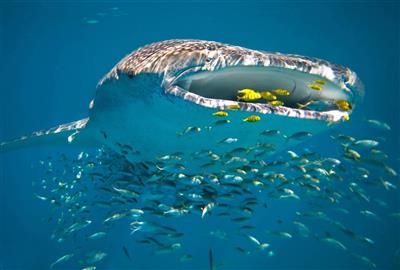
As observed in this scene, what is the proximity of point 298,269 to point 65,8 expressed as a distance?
2574 centimetres

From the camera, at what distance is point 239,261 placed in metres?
32.7

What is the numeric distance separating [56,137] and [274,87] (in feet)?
18.3

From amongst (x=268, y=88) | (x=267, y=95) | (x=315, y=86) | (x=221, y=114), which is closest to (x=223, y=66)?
(x=221, y=114)

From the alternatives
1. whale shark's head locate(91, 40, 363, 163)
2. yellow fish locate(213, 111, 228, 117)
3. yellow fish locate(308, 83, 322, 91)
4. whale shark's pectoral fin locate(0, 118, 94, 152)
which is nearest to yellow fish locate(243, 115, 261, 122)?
whale shark's head locate(91, 40, 363, 163)

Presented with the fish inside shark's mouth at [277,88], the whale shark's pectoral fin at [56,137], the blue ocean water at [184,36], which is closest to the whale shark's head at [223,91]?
the fish inside shark's mouth at [277,88]

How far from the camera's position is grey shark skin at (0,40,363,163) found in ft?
12.7

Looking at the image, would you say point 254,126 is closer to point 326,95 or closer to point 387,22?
point 326,95

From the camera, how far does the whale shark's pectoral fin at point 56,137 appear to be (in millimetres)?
7371

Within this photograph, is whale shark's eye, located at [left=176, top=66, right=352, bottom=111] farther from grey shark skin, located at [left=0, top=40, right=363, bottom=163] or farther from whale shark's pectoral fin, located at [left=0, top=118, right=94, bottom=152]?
whale shark's pectoral fin, located at [left=0, top=118, right=94, bottom=152]

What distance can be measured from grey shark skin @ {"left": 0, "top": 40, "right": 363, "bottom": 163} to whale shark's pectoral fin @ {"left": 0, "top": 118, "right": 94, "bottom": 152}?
1917 mm

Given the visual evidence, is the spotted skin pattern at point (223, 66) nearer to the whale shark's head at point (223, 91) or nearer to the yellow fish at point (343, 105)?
the whale shark's head at point (223, 91)

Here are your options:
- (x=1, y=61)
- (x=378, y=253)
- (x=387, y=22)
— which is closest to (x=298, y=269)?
(x=378, y=253)

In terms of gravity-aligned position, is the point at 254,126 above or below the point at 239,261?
above

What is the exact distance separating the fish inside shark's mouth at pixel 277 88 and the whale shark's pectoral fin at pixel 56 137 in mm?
3218
